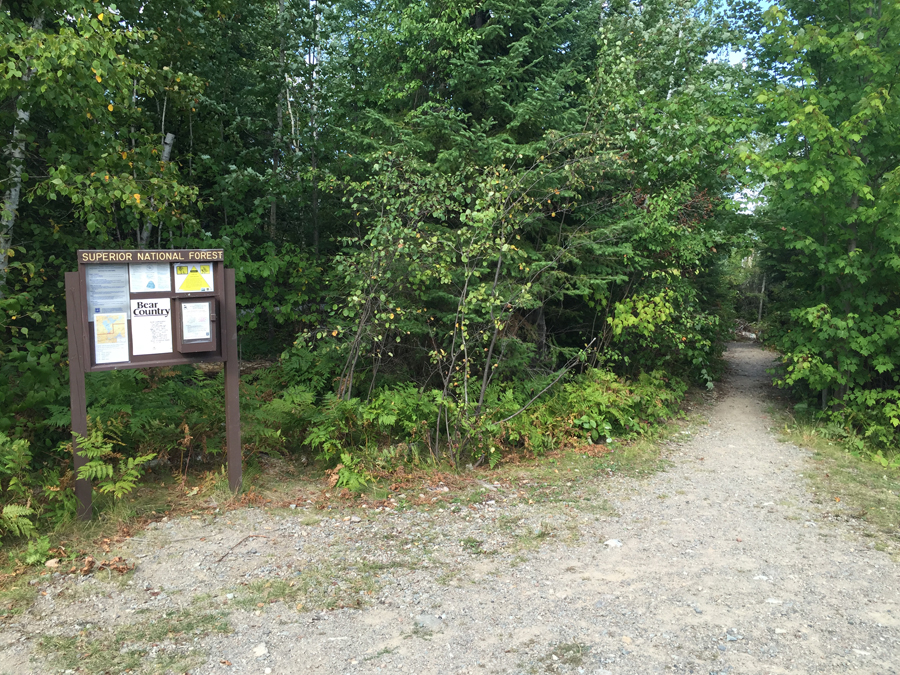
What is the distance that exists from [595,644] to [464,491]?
2750mm

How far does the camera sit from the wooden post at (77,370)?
4836 millimetres

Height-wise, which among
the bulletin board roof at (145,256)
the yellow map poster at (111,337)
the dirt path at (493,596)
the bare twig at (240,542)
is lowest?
the dirt path at (493,596)

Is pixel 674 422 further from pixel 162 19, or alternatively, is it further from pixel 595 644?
pixel 162 19

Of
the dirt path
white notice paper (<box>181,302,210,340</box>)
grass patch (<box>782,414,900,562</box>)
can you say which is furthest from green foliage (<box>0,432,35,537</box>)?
grass patch (<box>782,414,900,562</box>)

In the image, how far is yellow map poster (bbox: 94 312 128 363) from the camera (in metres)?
4.95

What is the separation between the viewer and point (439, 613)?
12.8 ft

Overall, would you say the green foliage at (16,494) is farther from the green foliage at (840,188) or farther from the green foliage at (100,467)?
the green foliage at (840,188)

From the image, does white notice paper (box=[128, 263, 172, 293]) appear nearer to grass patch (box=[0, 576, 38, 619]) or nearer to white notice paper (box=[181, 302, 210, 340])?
white notice paper (box=[181, 302, 210, 340])

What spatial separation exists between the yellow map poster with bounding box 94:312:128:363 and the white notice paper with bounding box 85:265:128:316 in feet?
0.18

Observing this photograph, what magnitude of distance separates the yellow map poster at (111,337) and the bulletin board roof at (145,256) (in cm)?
44

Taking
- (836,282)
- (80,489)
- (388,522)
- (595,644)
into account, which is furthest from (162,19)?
(836,282)

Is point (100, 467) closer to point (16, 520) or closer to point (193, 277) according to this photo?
point (16, 520)

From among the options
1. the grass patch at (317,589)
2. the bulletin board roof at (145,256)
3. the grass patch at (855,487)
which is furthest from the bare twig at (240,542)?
the grass patch at (855,487)

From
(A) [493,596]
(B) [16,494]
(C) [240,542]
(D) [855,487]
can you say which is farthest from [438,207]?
(D) [855,487]
